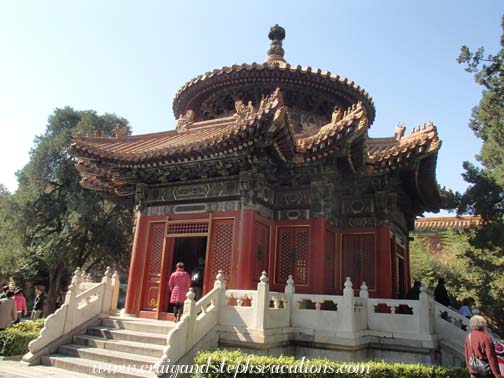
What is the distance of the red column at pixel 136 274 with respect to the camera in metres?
10.9

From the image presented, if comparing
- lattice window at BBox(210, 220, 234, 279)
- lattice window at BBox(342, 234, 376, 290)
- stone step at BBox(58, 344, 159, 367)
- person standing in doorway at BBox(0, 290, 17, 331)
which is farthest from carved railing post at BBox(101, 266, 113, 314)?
lattice window at BBox(342, 234, 376, 290)

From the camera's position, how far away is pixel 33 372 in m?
7.94

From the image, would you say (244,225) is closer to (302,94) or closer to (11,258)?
(302,94)

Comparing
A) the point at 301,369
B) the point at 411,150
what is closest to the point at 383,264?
the point at 411,150

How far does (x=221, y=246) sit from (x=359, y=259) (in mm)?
3645

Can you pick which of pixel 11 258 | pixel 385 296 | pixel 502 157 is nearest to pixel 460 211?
pixel 502 157

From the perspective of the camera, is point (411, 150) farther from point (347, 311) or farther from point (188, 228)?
point (188, 228)

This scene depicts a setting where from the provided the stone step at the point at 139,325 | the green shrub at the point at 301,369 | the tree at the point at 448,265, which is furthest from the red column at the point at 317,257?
the tree at the point at 448,265

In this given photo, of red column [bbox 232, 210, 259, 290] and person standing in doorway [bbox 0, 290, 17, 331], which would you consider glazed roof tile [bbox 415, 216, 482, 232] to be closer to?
red column [bbox 232, 210, 259, 290]

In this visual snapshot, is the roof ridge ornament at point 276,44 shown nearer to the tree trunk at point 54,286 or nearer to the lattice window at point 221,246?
the lattice window at point 221,246

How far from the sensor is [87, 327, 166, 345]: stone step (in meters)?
8.62

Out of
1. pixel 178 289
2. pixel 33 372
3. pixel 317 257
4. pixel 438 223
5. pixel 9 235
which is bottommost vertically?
pixel 33 372

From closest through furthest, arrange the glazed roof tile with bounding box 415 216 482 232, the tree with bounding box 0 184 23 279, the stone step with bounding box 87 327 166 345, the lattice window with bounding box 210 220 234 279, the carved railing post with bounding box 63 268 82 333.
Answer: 1. the stone step with bounding box 87 327 166 345
2. the carved railing post with bounding box 63 268 82 333
3. the lattice window with bounding box 210 220 234 279
4. the tree with bounding box 0 184 23 279
5. the glazed roof tile with bounding box 415 216 482 232

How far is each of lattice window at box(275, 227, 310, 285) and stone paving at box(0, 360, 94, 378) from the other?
16.1 feet
